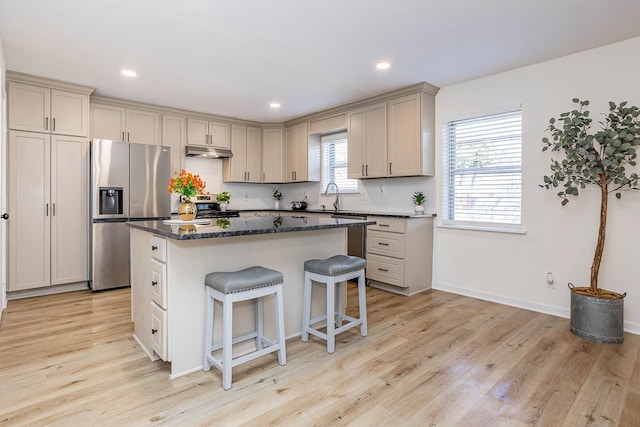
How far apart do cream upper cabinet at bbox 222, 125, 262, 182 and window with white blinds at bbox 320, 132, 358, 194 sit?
1160 millimetres

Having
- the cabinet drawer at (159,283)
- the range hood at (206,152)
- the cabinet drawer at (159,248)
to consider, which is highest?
the range hood at (206,152)

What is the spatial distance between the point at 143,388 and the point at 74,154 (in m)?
3.16

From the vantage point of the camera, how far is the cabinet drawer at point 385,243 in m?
3.95

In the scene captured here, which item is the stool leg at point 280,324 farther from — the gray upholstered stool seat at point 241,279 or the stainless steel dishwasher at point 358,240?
the stainless steel dishwasher at point 358,240

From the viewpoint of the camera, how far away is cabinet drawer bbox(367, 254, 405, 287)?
394cm

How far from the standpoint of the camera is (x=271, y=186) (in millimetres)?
6477

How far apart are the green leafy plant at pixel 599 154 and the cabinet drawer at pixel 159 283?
124 inches

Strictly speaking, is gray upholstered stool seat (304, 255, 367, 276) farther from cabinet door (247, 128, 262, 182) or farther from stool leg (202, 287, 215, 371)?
cabinet door (247, 128, 262, 182)

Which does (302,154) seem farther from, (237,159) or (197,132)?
(197,132)

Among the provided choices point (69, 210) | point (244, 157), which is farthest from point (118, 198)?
point (244, 157)

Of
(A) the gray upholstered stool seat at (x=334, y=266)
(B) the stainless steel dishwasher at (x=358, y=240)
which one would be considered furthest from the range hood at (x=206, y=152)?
(A) the gray upholstered stool seat at (x=334, y=266)

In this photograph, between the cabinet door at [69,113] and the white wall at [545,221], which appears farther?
the cabinet door at [69,113]

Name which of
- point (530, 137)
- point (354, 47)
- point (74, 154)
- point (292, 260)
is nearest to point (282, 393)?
point (292, 260)

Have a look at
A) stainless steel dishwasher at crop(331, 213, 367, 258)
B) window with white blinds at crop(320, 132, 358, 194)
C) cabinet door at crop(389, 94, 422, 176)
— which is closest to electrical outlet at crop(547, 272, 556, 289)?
cabinet door at crop(389, 94, 422, 176)
